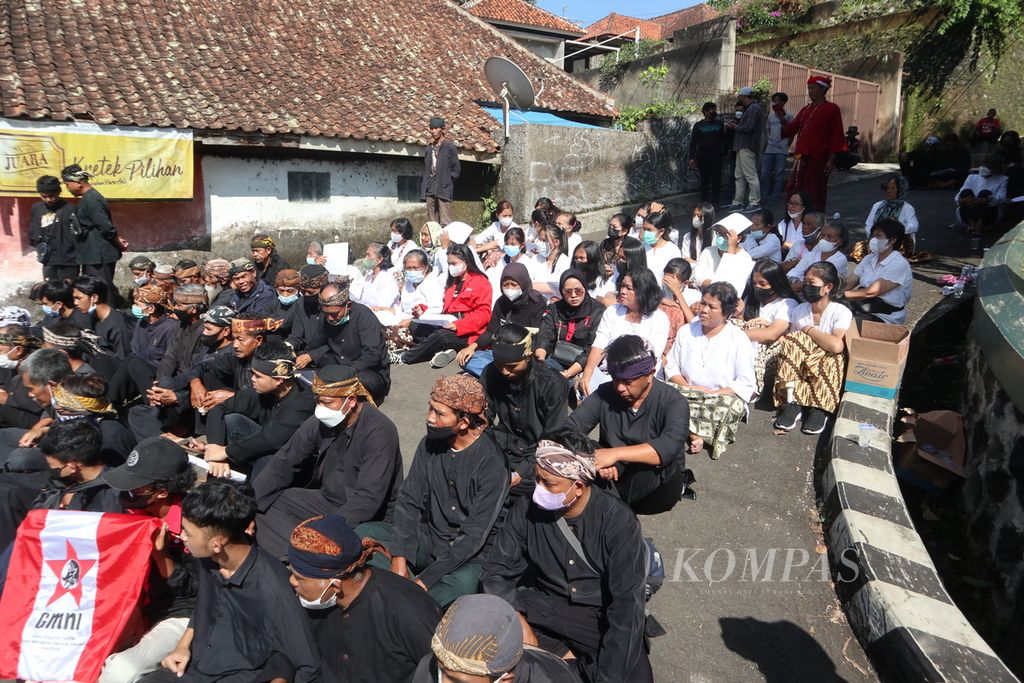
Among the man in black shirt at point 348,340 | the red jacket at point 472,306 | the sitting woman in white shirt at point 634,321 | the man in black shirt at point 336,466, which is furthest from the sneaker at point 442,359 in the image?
the man in black shirt at point 336,466

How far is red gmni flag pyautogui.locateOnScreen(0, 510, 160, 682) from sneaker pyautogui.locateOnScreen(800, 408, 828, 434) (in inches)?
197

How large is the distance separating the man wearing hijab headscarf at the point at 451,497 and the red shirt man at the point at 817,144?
808cm

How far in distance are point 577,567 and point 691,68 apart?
17128mm

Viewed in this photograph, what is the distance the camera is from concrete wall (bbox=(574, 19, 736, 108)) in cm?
1731

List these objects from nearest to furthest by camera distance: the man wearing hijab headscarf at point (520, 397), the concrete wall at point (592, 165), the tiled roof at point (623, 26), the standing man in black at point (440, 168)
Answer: the man wearing hijab headscarf at point (520, 397), the standing man in black at point (440, 168), the concrete wall at point (592, 165), the tiled roof at point (623, 26)

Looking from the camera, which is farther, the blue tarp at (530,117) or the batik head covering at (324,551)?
the blue tarp at (530,117)

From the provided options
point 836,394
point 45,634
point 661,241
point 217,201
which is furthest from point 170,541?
point 217,201

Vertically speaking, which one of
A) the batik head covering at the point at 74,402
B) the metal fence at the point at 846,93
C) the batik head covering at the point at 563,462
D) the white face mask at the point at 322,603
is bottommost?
the white face mask at the point at 322,603

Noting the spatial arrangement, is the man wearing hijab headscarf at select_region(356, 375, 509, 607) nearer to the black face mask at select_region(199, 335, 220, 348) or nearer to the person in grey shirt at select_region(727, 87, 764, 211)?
the black face mask at select_region(199, 335, 220, 348)

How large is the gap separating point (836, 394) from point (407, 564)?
3.83 metres

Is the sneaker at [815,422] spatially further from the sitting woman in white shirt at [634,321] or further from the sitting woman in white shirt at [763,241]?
the sitting woman in white shirt at [763,241]

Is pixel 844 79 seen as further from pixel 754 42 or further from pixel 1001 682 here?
pixel 1001 682

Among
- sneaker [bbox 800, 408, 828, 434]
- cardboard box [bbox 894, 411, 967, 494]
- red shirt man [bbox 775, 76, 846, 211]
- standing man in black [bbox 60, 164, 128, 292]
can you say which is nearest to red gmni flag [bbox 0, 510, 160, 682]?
sneaker [bbox 800, 408, 828, 434]

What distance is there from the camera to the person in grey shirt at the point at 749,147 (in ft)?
43.4
